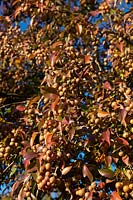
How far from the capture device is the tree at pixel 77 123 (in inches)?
74.8

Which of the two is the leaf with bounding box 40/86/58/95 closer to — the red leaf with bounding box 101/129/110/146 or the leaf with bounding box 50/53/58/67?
the red leaf with bounding box 101/129/110/146

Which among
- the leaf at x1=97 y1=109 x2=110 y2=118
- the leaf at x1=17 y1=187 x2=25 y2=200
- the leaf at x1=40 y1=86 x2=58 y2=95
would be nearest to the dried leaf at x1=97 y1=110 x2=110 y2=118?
the leaf at x1=97 y1=109 x2=110 y2=118

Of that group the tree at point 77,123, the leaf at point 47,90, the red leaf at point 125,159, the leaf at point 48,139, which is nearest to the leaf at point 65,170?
the tree at point 77,123

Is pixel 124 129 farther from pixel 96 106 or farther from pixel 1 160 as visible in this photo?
pixel 1 160

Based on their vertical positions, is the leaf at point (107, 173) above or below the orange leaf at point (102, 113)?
below

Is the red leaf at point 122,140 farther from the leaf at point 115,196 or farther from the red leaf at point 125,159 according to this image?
the leaf at point 115,196

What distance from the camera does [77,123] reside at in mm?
2068

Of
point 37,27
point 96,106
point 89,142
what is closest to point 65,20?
point 37,27

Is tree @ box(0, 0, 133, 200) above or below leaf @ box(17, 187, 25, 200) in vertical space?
above

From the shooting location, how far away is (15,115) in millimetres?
3775

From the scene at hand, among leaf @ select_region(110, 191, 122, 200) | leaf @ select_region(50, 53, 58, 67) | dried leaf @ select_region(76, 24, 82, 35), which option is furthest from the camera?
dried leaf @ select_region(76, 24, 82, 35)

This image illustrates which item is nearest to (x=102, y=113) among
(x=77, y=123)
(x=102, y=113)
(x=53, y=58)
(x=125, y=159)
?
(x=102, y=113)

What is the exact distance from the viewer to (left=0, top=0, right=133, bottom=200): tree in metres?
1.90

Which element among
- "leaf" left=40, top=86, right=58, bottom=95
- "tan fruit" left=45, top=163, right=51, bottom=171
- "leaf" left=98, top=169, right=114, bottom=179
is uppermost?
"leaf" left=40, top=86, right=58, bottom=95
